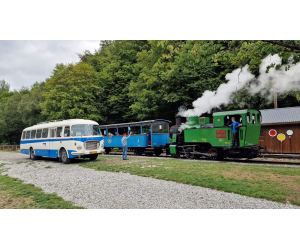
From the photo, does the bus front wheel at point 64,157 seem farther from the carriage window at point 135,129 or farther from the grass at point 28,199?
the carriage window at point 135,129

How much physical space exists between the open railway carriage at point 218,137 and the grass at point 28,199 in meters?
9.95

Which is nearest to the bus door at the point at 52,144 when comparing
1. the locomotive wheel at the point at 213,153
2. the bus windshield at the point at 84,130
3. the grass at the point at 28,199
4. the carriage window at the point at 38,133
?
the carriage window at the point at 38,133

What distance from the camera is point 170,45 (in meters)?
9.02

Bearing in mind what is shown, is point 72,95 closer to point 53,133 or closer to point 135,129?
point 135,129

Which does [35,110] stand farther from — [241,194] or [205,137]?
[241,194]

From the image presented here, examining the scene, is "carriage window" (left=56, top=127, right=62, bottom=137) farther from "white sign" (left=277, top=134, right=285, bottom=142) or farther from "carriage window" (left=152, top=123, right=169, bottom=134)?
"white sign" (left=277, top=134, right=285, bottom=142)

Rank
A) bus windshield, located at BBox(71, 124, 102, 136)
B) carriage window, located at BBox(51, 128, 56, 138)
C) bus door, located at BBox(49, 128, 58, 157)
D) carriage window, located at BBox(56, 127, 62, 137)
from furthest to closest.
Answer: carriage window, located at BBox(51, 128, 56, 138) → bus door, located at BBox(49, 128, 58, 157) → carriage window, located at BBox(56, 127, 62, 137) → bus windshield, located at BBox(71, 124, 102, 136)

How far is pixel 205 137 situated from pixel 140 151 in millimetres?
7317

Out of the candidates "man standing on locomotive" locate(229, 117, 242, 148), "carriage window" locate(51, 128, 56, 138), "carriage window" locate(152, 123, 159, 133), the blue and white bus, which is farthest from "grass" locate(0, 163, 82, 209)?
"carriage window" locate(152, 123, 159, 133)

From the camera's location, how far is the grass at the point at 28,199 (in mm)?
5897

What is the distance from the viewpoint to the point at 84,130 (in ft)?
49.4

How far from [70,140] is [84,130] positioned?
39.9 inches

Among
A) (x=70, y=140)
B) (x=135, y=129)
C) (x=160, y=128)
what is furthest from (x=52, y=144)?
(x=160, y=128)

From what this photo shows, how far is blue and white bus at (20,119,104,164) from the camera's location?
1448 centimetres
